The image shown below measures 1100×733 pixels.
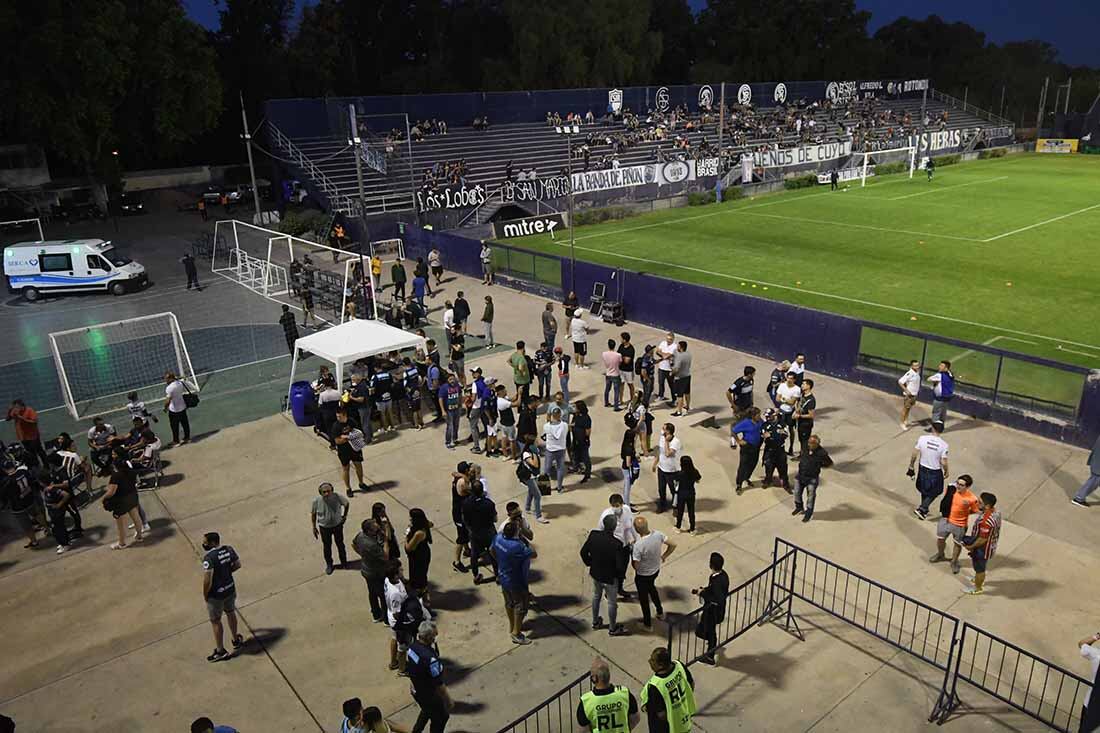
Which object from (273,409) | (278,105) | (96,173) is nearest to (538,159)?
(278,105)

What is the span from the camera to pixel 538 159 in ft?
178

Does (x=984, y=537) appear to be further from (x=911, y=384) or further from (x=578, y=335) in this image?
(x=578, y=335)

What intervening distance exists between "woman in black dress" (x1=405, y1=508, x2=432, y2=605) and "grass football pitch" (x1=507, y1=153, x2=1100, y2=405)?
12.3 metres

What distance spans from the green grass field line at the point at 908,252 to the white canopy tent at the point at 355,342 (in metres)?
14.2

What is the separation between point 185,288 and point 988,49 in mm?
126928

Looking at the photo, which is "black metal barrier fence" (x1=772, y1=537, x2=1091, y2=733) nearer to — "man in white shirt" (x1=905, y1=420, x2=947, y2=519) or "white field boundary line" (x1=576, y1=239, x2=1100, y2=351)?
"man in white shirt" (x1=905, y1=420, x2=947, y2=519)

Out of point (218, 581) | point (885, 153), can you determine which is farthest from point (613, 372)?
point (885, 153)

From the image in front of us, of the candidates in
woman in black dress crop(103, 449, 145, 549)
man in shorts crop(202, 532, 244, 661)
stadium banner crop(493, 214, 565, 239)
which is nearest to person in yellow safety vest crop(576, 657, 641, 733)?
man in shorts crop(202, 532, 244, 661)

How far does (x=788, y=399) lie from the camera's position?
14.9 metres

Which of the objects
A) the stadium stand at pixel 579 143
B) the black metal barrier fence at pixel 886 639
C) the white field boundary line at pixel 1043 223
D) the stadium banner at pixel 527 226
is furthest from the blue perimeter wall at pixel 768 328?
the white field boundary line at pixel 1043 223

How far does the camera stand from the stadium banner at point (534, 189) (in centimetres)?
4350

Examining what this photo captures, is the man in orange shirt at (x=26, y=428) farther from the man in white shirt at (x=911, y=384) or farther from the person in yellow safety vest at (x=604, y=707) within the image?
the man in white shirt at (x=911, y=384)

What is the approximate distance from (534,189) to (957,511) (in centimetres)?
→ 3646

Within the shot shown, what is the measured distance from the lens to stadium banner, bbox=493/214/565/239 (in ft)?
123
